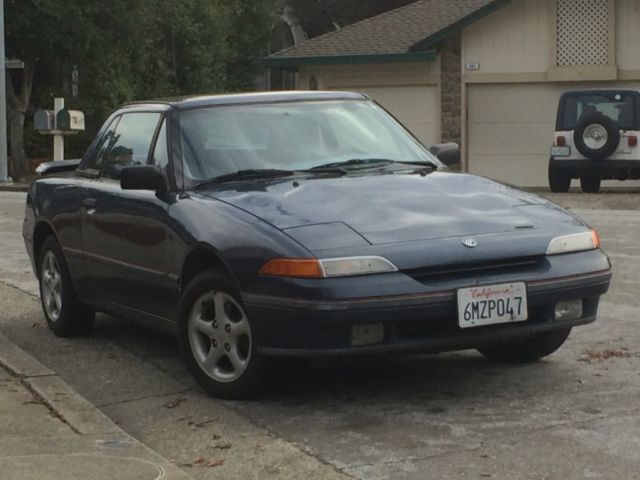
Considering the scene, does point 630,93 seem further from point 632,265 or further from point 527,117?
point 632,265

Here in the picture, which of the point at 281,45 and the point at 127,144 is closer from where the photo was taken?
the point at 127,144

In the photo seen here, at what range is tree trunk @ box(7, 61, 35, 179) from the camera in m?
37.7

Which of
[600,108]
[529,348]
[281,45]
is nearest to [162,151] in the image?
[529,348]

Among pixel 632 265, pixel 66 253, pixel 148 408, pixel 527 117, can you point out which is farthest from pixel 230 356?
pixel 527 117

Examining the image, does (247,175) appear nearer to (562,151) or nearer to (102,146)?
(102,146)

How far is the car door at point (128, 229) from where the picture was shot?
23.0ft

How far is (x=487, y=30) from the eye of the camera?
3094 cm

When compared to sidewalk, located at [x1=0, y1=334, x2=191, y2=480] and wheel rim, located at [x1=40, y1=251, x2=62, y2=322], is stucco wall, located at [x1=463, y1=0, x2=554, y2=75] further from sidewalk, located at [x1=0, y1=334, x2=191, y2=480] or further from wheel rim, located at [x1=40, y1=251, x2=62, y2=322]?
sidewalk, located at [x1=0, y1=334, x2=191, y2=480]

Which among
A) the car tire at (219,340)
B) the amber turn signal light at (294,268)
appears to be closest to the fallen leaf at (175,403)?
the car tire at (219,340)

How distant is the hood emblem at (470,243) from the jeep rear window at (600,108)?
18.9 m

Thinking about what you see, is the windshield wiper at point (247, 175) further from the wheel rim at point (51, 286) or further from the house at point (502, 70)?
the house at point (502, 70)

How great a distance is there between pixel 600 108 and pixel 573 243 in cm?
1928

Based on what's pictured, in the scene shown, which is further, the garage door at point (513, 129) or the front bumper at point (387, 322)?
the garage door at point (513, 129)

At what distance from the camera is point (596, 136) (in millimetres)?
24281
